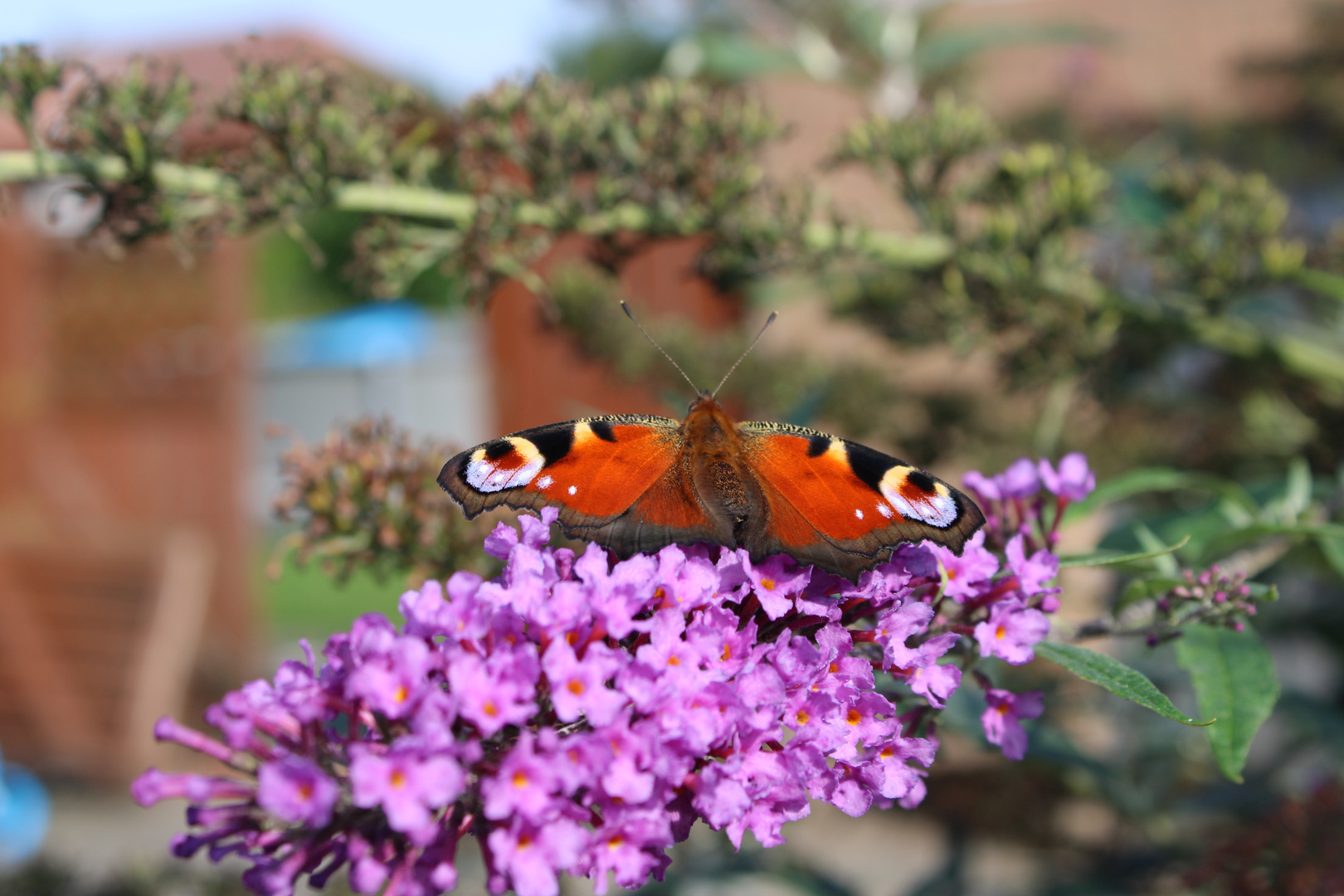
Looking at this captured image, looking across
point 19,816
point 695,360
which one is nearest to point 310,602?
point 19,816

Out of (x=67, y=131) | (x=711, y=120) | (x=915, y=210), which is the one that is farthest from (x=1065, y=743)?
(x=67, y=131)

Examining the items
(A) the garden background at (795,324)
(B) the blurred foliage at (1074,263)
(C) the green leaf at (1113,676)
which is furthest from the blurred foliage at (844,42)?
(C) the green leaf at (1113,676)

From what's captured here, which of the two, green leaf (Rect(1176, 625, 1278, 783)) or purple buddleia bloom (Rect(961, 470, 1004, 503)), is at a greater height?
purple buddleia bloom (Rect(961, 470, 1004, 503))

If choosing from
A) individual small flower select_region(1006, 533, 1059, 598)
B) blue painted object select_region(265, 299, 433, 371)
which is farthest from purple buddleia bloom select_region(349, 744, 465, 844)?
blue painted object select_region(265, 299, 433, 371)

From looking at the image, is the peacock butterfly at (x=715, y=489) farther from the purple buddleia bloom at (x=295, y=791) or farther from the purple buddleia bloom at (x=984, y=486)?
the purple buddleia bloom at (x=295, y=791)

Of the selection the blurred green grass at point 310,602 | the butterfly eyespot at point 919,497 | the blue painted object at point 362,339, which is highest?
the butterfly eyespot at point 919,497

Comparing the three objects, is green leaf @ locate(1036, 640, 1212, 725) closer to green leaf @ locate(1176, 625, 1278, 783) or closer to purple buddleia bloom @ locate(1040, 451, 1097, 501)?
green leaf @ locate(1176, 625, 1278, 783)
